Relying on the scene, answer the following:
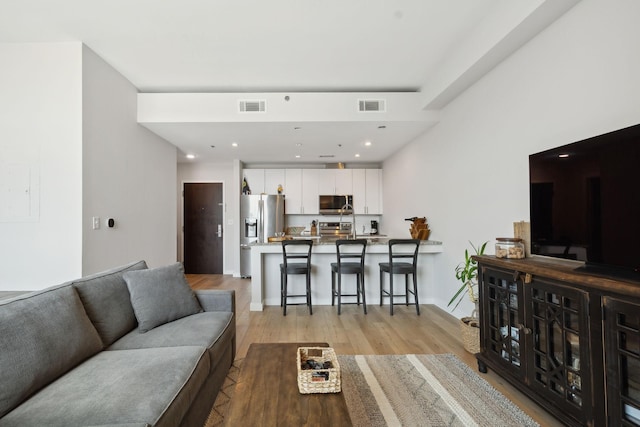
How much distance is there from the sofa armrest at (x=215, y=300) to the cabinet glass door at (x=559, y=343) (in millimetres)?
2222

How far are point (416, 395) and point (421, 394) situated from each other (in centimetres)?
4

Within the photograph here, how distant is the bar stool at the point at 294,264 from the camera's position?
12.1ft

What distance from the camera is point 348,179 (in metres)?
6.61

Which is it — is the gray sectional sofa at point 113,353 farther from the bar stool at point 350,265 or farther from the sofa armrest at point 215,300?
the bar stool at point 350,265

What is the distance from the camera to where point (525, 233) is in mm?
2336

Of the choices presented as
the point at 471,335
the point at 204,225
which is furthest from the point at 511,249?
the point at 204,225

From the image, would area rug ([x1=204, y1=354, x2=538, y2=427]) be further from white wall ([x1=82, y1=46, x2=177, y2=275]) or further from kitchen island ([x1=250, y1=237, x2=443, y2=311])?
white wall ([x1=82, y1=46, x2=177, y2=275])

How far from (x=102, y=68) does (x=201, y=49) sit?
45.7 inches

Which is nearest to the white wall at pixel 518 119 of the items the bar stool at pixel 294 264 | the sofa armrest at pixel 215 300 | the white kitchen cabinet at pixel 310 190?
the bar stool at pixel 294 264

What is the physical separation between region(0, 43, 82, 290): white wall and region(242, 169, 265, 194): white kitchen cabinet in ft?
12.3

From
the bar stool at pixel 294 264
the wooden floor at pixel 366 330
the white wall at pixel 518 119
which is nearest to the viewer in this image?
the white wall at pixel 518 119

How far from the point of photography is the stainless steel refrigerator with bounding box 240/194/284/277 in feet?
20.3

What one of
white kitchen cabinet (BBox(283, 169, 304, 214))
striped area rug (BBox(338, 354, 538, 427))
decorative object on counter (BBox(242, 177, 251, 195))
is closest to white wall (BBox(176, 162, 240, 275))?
decorative object on counter (BBox(242, 177, 251, 195))

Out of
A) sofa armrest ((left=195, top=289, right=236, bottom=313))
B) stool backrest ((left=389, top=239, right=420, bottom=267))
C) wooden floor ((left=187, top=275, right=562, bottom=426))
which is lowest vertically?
wooden floor ((left=187, top=275, right=562, bottom=426))
